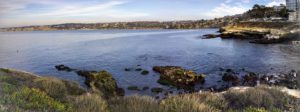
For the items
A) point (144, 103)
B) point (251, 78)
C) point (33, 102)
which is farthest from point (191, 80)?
point (33, 102)

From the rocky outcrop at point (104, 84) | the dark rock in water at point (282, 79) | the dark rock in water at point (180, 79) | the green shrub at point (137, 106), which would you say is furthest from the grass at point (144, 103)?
the dark rock in water at point (282, 79)

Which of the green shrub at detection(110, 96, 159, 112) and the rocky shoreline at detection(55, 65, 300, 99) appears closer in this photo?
the green shrub at detection(110, 96, 159, 112)

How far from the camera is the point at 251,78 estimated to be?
21594 mm

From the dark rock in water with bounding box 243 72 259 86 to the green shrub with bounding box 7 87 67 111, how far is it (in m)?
16.2

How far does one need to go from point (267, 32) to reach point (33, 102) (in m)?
60.2

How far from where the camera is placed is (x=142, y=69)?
25.9 m

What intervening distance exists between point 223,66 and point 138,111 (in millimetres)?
22207

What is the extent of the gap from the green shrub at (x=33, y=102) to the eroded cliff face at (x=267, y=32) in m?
48.4

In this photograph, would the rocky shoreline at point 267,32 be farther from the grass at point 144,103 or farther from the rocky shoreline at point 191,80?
the grass at point 144,103

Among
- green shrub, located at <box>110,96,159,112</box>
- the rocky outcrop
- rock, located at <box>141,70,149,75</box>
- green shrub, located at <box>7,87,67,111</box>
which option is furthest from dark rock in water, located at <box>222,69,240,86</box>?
green shrub, located at <box>7,87,67,111</box>

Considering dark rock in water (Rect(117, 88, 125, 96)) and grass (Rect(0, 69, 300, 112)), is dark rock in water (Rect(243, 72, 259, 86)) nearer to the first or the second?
dark rock in water (Rect(117, 88, 125, 96))

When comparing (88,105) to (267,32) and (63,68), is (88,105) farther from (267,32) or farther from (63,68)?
(267,32)

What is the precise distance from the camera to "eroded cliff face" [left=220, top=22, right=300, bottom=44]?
51.8 m

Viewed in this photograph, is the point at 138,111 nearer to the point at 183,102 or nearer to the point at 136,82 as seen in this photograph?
the point at 183,102
